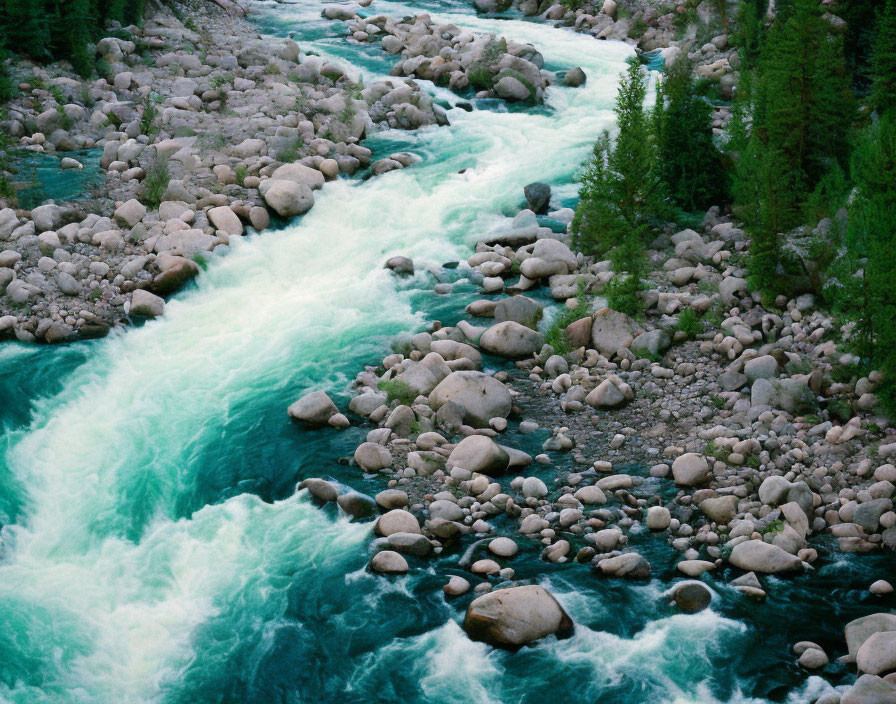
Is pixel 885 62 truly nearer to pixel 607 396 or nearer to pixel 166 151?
pixel 607 396

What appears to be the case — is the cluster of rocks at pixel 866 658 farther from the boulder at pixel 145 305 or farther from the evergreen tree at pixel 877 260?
the boulder at pixel 145 305

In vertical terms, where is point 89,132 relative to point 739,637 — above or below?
above

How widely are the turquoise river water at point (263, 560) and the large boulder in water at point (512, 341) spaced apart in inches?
40.7

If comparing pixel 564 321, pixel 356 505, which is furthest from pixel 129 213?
pixel 356 505

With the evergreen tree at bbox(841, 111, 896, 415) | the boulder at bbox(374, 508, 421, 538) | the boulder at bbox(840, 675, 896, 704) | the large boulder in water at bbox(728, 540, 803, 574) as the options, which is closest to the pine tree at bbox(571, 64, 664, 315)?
the evergreen tree at bbox(841, 111, 896, 415)

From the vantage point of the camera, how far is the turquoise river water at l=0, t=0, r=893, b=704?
7.61 meters

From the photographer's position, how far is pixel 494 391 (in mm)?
10836

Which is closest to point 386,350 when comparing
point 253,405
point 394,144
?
point 253,405

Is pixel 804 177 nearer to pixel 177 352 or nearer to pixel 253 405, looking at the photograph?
pixel 253 405

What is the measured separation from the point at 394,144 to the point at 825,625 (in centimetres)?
1345

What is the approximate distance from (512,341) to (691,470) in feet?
11.3

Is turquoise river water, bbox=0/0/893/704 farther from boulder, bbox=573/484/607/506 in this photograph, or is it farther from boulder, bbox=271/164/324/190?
boulder, bbox=271/164/324/190

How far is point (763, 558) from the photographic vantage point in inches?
321

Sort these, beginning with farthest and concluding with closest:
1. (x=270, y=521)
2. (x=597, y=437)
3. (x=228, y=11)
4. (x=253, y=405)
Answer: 1. (x=228, y=11)
2. (x=253, y=405)
3. (x=597, y=437)
4. (x=270, y=521)
